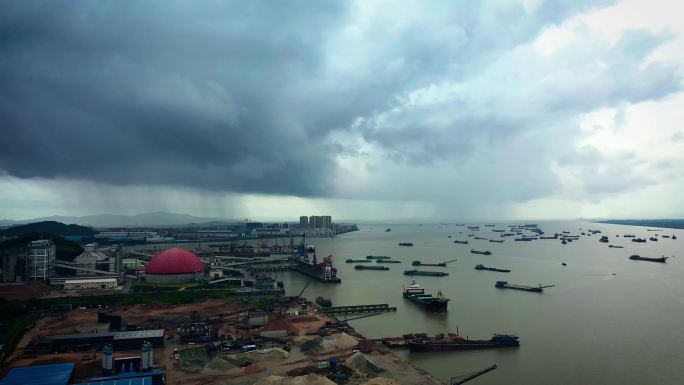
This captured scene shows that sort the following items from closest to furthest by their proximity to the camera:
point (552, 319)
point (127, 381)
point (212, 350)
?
point (127, 381) < point (212, 350) < point (552, 319)

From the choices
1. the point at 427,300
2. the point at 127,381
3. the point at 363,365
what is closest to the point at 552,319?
the point at 427,300

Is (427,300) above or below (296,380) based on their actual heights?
below

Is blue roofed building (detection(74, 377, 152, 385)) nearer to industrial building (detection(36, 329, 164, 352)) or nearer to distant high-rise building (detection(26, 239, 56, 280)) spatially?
industrial building (detection(36, 329, 164, 352))

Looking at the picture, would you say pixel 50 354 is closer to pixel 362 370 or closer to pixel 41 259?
pixel 362 370

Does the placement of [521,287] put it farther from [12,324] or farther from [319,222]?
[319,222]

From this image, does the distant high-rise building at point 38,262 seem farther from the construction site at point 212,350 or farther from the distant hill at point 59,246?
the construction site at point 212,350

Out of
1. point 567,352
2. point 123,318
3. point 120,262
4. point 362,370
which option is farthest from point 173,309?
point 567,352

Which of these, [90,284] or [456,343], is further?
[90,284]

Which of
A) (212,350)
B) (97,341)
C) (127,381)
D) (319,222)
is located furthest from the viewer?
(319,222)

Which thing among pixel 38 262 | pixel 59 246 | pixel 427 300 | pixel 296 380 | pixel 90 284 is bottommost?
pixel 427 300
